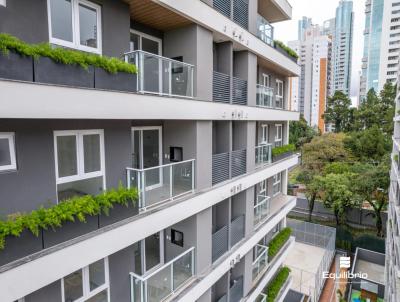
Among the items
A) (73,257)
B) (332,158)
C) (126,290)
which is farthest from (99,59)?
(332,158)

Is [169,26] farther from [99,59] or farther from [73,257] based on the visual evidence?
[73,257]

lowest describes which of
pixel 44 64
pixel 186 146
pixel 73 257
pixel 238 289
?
pixel 238 289

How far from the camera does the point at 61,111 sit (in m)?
4.09

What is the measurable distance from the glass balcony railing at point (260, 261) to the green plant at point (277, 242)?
0.70m

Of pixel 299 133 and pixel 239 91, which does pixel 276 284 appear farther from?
pixel 299 133

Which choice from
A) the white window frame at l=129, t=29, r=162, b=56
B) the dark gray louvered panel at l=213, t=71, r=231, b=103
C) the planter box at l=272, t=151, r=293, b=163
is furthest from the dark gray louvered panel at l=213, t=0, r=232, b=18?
the planter box at l=272, t=151, r=293, b=163

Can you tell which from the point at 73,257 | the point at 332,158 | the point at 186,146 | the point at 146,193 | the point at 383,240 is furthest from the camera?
the point at 332,158

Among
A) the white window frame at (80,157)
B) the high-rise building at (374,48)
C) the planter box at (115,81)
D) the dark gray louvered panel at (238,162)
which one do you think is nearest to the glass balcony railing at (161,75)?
the planter box at (115,81)

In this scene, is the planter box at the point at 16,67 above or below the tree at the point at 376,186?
above

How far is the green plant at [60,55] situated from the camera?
11.2 feet

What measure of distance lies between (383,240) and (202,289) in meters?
18.9

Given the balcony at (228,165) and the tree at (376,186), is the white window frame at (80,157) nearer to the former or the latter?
the balcony at (228,165)

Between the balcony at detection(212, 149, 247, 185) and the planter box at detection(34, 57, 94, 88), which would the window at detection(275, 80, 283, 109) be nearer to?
the balcony at detection(212, 149, 247, 185)

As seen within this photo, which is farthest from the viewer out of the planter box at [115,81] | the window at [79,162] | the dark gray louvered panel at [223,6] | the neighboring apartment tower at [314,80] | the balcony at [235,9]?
the neighboring apartment tower at [314,80]
